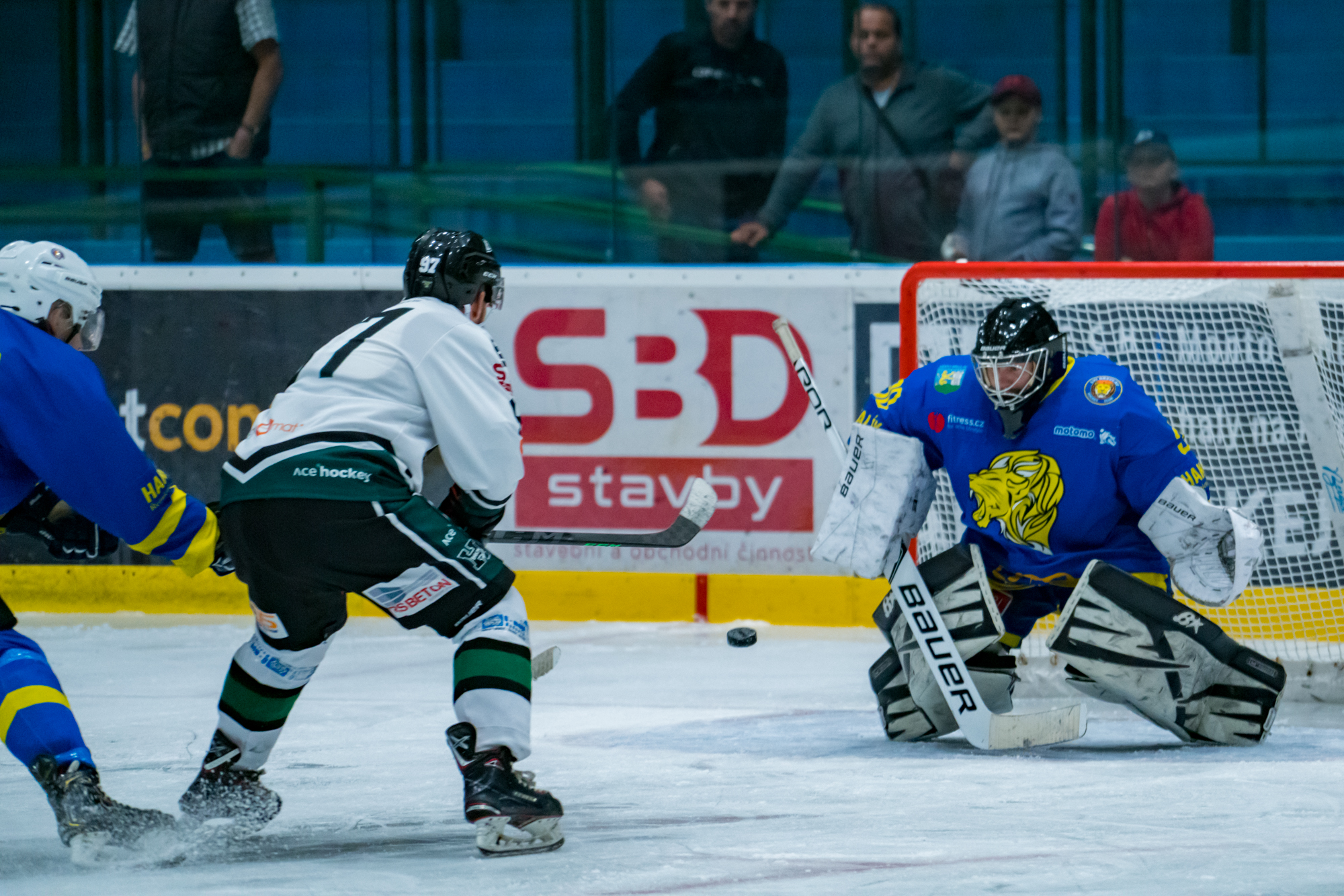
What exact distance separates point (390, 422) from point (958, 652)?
1401 millimetres

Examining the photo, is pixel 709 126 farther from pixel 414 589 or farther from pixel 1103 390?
pixel 414 589

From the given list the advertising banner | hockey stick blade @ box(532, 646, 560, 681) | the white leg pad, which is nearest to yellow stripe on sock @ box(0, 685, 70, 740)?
hockey stick blade @ box(532, 646, 560, 681)

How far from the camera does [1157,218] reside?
503 centimetres

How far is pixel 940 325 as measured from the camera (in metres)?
4.46

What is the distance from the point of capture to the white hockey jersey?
257 centimetres

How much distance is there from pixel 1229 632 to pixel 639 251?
210cm

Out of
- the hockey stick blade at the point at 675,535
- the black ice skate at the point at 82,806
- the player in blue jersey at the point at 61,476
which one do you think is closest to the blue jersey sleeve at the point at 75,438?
the player in blue jersey at the point at 61,476

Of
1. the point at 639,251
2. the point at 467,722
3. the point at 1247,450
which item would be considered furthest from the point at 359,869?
the point at 639,251

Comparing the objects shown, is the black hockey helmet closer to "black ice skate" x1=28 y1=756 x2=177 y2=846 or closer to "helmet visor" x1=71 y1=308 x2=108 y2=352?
"helmet visor" x1=71 y1=308 x2=108 y2=352

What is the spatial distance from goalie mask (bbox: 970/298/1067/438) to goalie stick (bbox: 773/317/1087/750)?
0.38 meters

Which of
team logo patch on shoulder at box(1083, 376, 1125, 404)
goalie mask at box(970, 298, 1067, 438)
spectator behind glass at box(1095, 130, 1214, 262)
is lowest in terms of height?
team logo patch on shoulder at box(1083, 376, 1125, 404)

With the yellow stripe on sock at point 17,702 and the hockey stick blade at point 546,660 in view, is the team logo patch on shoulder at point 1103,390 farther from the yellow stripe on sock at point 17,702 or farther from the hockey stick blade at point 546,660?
the yellow stripe on sock at point 17,702

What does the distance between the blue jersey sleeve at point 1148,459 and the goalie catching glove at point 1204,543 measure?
0.08 ft

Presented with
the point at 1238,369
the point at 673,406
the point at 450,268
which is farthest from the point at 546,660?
the point at 673,406
